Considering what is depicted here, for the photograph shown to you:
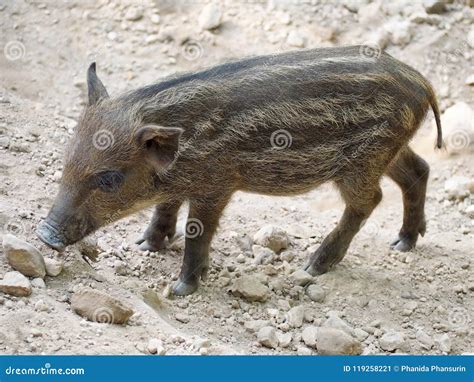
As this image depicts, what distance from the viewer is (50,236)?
17.7ft

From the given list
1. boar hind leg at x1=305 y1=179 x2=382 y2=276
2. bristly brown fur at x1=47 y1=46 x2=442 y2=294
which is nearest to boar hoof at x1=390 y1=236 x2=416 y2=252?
boar hind leg at x1=305 y1=179 x2=382 y2=276

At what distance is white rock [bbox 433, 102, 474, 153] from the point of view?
27.8 feet

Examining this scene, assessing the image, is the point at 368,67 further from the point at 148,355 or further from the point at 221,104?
the point at 148,355

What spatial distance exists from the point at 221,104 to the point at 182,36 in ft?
11.8

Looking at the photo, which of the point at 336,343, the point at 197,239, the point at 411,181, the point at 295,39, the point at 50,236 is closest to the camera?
the point at 50,236

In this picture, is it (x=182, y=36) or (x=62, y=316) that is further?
(x=182, y=36)

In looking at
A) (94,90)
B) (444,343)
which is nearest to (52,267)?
(94,90)

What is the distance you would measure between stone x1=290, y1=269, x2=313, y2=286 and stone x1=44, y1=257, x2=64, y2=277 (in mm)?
1894

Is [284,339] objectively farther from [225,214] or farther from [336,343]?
[225,214]

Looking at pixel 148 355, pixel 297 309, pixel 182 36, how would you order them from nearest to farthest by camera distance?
pixel 148 355 → pixel 297 309 → pixel 182 36

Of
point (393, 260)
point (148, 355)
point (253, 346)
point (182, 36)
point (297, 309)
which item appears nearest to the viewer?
point (148, 355)

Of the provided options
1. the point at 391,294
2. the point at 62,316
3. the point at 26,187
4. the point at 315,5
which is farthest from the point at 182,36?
the point at 62,316

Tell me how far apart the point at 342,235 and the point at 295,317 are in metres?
0.99

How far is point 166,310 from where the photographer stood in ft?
19.2
